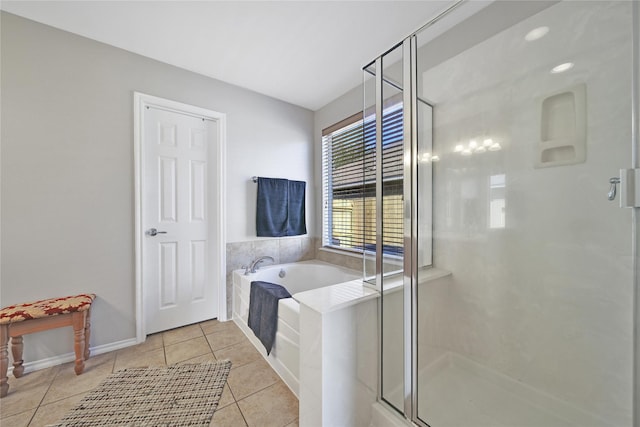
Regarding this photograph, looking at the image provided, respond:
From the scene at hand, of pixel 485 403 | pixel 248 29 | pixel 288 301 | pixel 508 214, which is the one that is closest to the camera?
pixel 485 403

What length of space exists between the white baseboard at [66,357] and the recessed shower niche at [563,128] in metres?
3.27

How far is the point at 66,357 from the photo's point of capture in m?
1.74

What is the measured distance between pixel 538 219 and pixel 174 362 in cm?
265

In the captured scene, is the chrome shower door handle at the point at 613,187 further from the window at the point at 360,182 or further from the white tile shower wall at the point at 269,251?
the white tile shower wall at the point at 269,251

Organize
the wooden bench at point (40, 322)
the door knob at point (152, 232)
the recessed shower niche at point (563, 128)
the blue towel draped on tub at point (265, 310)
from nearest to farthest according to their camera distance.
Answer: the recessed shower niche at point (563, 128) < the wooden bench at point (40, 322) < the blue towel draped on tub at point (265, 310) < the door knob at point (152, 232)

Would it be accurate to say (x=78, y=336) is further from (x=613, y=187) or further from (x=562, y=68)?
(x=562, y=68)

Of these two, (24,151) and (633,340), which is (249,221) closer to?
(24,151)

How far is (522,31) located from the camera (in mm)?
1396

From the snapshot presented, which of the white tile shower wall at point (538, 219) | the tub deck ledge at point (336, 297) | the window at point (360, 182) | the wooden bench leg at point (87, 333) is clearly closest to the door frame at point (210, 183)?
the wooden bench leg at point (87, 333)

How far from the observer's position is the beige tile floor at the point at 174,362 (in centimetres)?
129

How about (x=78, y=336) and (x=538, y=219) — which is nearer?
(x=538, y=219)

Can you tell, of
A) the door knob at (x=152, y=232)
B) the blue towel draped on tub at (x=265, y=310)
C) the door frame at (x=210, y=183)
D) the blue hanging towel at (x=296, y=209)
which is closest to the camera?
the blue towel draped on tub at (x=265, y=310)

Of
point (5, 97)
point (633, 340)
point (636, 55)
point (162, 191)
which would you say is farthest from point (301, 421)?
point (5, 97)

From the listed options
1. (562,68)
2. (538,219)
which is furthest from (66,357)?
(562,68)
